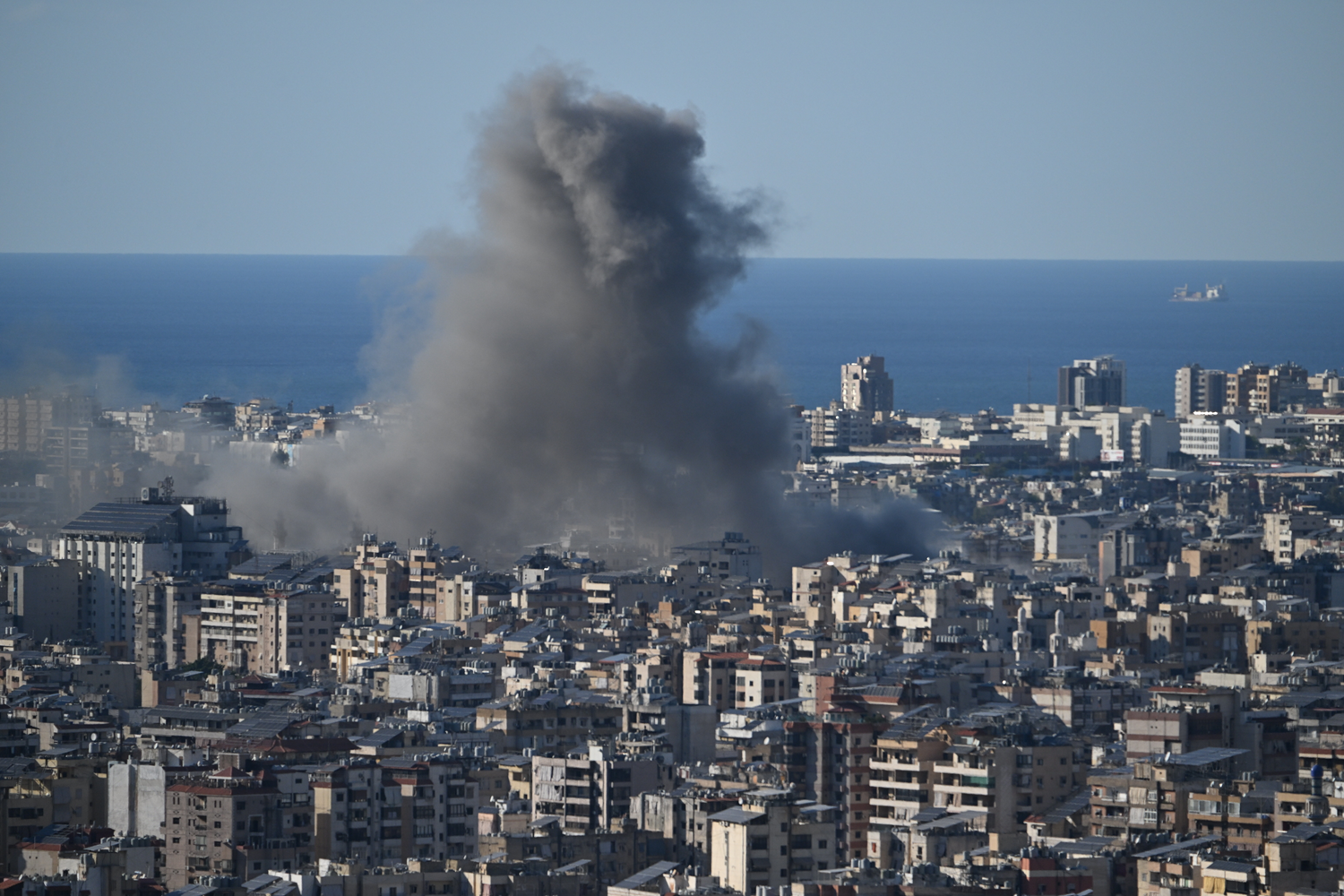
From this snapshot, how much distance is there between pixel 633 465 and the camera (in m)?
64.3

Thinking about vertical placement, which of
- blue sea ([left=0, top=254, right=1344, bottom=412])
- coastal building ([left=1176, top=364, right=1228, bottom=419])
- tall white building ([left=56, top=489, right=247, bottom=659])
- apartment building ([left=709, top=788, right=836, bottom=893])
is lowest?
apartment building ([left=709, top=788, right=836, bottom=893])

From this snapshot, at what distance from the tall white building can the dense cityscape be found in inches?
3.2

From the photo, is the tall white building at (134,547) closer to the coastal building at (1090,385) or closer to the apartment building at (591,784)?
the apartment building at (591,784)

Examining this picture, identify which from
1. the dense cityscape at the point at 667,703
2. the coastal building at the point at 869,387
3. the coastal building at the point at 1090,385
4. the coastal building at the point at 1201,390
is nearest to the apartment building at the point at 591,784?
the dense cityscape at the point at 667,703

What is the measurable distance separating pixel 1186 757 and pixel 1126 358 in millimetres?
130950

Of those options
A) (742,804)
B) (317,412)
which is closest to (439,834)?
(742,804)

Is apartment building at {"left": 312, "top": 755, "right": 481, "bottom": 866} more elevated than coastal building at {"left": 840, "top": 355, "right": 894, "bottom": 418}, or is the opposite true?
coastal building at {"left": 840, "top": 355, "right": 894, "bottom": 418}

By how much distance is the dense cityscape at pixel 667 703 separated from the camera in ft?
100

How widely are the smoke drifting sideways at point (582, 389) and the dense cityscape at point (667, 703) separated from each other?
961mm

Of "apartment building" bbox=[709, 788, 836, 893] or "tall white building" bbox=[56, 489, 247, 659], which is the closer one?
"apartment building" bbox=[709, 788, 836, 893]

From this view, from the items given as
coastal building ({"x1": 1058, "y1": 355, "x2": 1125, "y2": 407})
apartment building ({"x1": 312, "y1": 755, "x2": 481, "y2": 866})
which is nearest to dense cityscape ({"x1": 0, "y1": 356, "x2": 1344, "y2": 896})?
apartment building ({"x1": 312, "y1": 755, "x2": 481, "y2": 866})

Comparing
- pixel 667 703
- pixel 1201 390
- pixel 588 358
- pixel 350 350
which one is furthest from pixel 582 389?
pixel 350 350

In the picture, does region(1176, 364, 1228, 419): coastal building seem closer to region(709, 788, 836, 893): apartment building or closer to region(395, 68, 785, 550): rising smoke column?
region(395, 68, 785, 550): rising smoke column

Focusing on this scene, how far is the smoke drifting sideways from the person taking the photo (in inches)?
2527
